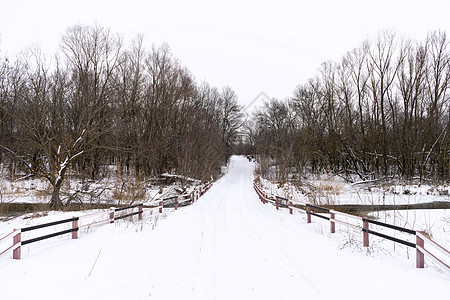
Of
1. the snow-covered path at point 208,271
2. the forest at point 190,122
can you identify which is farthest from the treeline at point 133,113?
the snow-covered path at point 208,271

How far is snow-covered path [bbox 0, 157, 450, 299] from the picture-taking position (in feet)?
12.7

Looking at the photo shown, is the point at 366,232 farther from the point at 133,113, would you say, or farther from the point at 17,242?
the point at 133,113

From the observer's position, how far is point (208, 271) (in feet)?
16.1

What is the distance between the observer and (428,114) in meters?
24.4

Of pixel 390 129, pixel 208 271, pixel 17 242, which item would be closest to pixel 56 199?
pixel 17 242

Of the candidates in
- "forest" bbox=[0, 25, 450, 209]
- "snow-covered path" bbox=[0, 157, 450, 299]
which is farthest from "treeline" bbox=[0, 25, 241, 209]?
"snow-covered path" bbox=[0, 157, 450, 299]

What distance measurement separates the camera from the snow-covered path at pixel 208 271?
3879 millimetres

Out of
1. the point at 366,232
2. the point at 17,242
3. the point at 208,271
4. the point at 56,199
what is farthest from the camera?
the point at 56,199

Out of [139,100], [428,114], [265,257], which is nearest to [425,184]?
[428,114]

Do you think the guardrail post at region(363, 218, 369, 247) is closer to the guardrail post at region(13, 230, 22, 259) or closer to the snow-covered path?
the snow-covered path

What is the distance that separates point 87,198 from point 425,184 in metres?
27.1

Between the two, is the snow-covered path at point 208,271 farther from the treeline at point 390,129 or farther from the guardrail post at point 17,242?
the treeline at point 390,129

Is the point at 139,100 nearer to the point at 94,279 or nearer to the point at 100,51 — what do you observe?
the point at 100,51

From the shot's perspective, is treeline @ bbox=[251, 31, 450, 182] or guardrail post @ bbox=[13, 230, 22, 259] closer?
guardrail post @ bbox=[13, 230, 22, 259]
